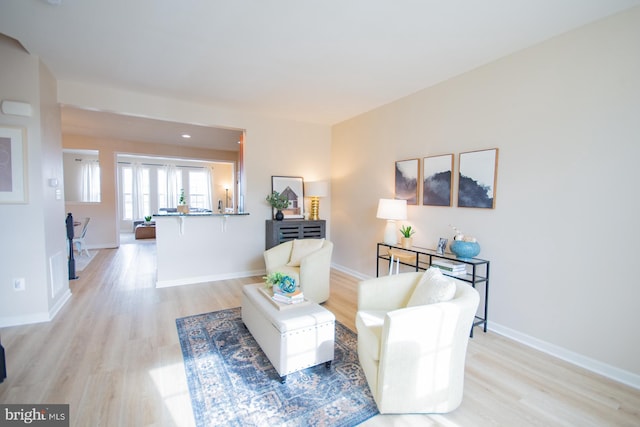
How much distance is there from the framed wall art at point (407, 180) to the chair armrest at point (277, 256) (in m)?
1.68

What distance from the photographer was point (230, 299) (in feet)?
11.9

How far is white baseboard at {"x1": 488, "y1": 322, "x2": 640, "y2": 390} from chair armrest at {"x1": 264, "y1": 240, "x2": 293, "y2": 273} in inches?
94.2

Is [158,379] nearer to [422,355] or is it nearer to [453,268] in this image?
[422,355]

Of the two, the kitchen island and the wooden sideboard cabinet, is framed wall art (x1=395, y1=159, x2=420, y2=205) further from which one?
the kitchen island

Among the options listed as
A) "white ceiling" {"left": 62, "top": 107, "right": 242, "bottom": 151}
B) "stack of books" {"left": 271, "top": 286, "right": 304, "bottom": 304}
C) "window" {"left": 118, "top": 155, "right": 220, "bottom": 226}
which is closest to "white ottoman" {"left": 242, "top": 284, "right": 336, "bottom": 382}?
"stack of books" {"left": 271, "top": 286, "right": 304, "bottom": 304}

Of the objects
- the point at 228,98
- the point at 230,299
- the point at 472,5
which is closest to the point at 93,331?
the point at 230,299

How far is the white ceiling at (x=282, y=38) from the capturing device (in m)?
2.04

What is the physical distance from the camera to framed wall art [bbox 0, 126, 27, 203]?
2.72 m

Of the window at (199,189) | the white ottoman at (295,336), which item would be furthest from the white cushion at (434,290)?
the window at (199,189)

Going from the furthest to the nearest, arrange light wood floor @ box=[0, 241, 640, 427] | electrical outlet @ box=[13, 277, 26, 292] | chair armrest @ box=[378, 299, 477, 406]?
electrical outlet @ box=[13, 277, 26, 292], light wood floor @ box=[0, 241, 640, 427], chair armrest @ box=[378, 299, 477, 406]

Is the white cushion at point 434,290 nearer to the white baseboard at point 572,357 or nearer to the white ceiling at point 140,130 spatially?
the white baseboard at point 572,357

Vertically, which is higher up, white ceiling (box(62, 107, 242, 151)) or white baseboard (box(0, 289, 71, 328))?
white ceiling (box(62, 107, 242, 151))

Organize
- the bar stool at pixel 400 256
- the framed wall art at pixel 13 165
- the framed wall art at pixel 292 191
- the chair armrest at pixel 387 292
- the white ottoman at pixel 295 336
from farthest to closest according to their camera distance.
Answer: the framed wall art at pixel 292 191 → the bar stool at pixel 400 256 → the framed wall art at pixel 13 165 → the chair armrest at pixel 387 292 → the white ottoman at pixel 295 336

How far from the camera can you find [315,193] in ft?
15.7
